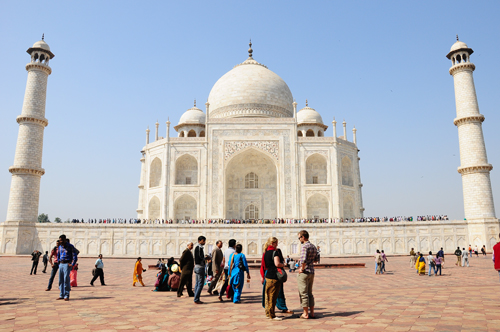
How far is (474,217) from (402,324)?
857 inches

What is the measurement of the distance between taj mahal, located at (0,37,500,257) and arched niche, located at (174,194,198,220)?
8 cm

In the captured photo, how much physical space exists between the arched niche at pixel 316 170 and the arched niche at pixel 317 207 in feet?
5.54

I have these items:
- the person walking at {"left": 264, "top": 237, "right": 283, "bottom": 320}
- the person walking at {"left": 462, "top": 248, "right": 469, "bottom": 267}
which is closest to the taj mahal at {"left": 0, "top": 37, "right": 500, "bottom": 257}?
the person walking at {"left": 462, "top": 248, "right": 469, "bottom": 267}

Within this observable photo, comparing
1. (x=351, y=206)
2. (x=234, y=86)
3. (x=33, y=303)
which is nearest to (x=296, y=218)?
(x=351, y=206)

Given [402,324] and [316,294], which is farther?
[316,294]

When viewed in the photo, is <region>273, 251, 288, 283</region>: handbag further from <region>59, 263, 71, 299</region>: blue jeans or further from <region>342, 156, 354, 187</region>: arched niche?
<region>342, 156, 354, 187</region>: arched niche

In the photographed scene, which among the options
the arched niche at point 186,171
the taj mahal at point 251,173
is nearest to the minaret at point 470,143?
the taj mahal at point 251,173

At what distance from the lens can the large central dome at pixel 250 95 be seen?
33.9 m

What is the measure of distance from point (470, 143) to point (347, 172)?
9.69 metres

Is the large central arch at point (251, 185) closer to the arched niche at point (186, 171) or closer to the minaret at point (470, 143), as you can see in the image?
the arched niche at point (186, 171)

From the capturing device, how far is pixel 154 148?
30.9 m

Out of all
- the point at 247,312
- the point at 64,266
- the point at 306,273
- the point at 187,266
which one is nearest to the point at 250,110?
the point at 187,266

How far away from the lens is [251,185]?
103 feet

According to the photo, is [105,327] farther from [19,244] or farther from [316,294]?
[19,244]
